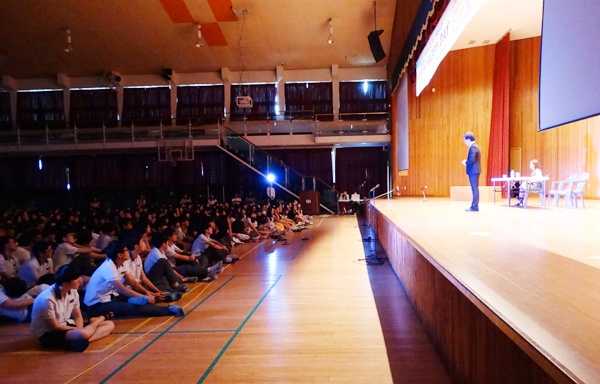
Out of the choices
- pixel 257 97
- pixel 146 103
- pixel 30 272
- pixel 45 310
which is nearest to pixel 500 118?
pixel 257 97

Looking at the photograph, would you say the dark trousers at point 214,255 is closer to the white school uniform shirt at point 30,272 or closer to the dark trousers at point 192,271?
the dark trousers at point 192,271

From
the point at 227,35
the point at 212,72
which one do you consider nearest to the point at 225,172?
the point at 212,72

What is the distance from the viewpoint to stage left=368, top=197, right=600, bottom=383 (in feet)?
4.58

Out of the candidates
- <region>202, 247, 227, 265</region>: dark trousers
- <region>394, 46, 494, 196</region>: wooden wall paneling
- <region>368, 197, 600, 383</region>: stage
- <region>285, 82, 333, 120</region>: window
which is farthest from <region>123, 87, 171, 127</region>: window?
<region>368, 197, 600, 383</region>: stage

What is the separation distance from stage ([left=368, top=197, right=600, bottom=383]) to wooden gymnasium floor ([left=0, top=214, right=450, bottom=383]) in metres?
0.37

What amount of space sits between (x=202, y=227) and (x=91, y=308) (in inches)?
136

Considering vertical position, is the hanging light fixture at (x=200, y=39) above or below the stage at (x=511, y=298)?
above

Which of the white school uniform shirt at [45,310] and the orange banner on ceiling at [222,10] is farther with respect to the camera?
the orange banner on ceiling at [222,10]

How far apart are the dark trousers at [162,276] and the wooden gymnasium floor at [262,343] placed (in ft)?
1.01

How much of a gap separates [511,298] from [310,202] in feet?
45.3

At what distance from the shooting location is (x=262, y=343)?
3.42m

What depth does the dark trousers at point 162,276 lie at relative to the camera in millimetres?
5168

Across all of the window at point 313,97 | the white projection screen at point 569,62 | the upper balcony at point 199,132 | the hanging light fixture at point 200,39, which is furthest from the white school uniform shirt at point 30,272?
the window at point 313,97

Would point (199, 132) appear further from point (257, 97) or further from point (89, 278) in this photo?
point (89, 278)
